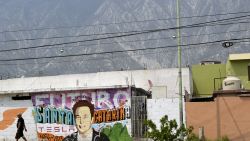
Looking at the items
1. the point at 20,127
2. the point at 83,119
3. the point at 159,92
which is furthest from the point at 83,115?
the point at 159,92

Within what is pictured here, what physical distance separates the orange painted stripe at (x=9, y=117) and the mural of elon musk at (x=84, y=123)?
3.52m

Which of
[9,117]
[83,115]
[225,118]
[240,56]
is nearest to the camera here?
[225,118]

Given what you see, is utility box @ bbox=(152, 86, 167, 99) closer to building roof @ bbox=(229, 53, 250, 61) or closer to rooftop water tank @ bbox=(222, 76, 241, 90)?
building roof @ bbox=(229, 53, 250, 61)

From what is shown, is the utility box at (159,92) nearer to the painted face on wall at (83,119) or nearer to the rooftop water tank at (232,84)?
the painted face on wall at (83,119)

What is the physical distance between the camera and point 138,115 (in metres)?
31.3

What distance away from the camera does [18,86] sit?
5659cm

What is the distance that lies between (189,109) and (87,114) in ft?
20.5

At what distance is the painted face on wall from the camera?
32188 mm

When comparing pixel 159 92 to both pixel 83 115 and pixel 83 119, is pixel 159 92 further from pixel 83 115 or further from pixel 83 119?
pixel 83 119

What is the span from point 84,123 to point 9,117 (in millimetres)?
4996

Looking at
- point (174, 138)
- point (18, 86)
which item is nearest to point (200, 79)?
point (18, 86)

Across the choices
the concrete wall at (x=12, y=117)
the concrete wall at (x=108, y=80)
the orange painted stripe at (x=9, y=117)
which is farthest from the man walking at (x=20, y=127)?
the concrete wall at (x=108, y=80)

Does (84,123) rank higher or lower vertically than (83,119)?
lower

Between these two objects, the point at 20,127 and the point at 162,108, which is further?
the point at 20,127
